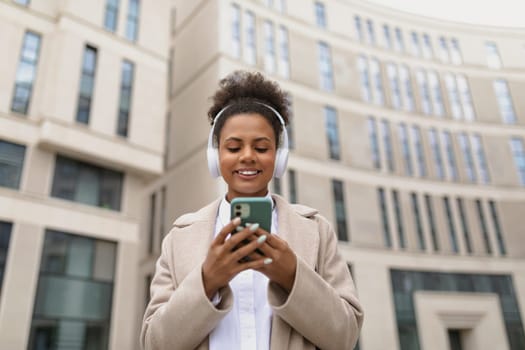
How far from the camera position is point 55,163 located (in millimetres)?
15656

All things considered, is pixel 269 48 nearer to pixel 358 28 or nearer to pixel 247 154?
pixel 358 28

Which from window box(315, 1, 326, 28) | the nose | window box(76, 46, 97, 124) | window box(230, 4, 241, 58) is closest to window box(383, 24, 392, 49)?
window box(315, 1, 326, 28)

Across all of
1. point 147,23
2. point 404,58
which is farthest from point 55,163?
point 404,58

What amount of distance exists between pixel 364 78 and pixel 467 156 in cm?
907

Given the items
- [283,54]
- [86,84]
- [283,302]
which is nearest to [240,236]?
[283,302]

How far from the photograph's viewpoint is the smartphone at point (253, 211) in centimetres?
139

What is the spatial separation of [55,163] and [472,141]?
26.7 m

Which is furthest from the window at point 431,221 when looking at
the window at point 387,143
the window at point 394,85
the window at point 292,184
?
the window at point 292,184

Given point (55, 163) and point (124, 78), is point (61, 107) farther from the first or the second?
point (124, 78)

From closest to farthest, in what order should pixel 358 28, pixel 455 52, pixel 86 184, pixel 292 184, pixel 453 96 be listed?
pixel 86 184
pixel 292 184
pixel 358 28
pixel 453 96
pixel 455 52

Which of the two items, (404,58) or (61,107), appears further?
(404,58)

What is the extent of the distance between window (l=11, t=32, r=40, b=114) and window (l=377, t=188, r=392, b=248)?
19.0m

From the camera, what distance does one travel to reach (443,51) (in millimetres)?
32062

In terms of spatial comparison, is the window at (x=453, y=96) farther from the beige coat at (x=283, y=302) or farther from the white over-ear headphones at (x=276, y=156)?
the beige coat at (x=283, y=302)
